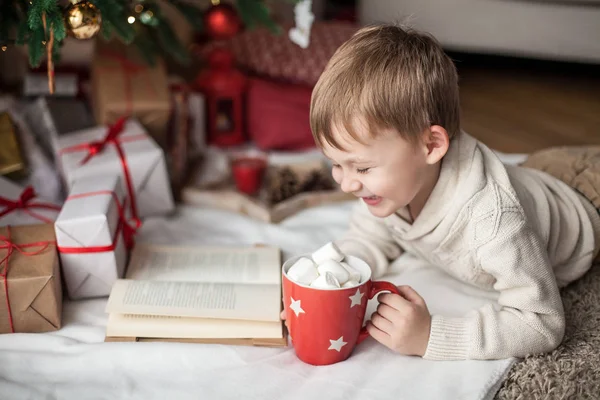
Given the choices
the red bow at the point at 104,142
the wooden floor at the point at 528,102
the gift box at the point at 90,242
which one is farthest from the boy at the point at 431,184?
the wooden floor at the point at 528,102

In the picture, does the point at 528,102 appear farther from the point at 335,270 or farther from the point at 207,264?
the point at 335,270

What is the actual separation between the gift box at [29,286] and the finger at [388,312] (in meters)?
0.48

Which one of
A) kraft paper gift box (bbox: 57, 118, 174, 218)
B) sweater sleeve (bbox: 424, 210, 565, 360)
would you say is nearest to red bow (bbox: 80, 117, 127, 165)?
kraft paper gift box (bbox: 57, 118, 174, 218)

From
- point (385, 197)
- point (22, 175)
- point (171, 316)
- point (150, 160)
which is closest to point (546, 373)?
point (385, 197)

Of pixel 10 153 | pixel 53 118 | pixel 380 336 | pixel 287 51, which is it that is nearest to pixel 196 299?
pixel 380 336

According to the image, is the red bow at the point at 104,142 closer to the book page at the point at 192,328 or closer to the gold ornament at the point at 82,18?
the gold ornament at the point at 82,18

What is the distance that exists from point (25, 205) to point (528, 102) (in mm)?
1751

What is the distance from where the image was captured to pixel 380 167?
2.73 ft

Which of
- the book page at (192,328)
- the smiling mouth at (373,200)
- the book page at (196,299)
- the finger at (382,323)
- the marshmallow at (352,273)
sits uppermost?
the smiling mouth at (373,200)

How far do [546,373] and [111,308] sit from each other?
2.01 feet

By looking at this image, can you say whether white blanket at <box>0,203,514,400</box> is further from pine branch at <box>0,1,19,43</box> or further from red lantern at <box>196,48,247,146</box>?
red lantern at <box>196,48,247,146</box>

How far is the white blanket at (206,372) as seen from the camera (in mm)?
825

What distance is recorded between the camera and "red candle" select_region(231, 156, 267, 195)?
1456 millimetres

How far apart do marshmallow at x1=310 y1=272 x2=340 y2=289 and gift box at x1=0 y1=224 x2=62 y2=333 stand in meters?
0.41
